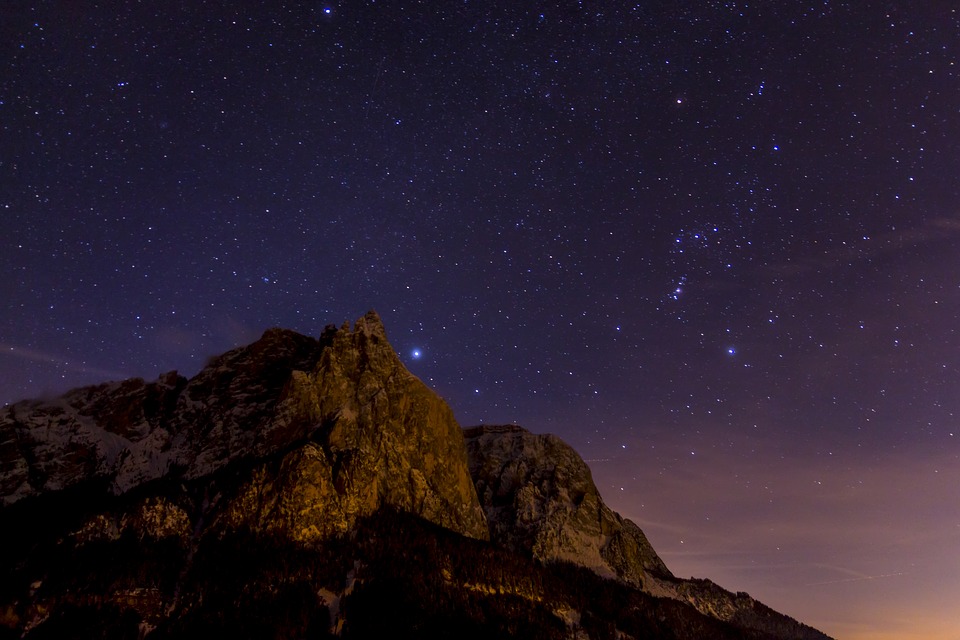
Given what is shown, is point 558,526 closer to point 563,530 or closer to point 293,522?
point 563,530

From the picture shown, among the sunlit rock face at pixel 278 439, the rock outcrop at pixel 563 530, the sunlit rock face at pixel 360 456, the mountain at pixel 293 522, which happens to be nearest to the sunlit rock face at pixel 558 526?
the rock outcrop at pixel 563 530

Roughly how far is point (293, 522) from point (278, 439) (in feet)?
97.2

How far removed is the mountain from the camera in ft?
340

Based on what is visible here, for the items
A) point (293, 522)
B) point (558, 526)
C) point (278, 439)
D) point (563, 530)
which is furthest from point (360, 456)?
point (563, 530)

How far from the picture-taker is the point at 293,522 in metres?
120

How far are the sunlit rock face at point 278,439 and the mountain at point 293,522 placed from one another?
47cm

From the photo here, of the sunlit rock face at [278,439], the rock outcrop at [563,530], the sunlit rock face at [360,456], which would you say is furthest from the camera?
the rock outcrop at [563,530]

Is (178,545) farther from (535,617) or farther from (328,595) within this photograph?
(535,617)

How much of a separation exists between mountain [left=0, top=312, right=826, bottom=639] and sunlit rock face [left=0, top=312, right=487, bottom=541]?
18.3 inches

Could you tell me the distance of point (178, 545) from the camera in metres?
116

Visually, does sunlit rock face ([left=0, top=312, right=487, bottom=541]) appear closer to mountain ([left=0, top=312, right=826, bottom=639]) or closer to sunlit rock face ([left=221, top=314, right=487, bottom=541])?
sunlit rock face ([left=221, top=314, right=487, bottom=541])

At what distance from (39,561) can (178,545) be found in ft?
69.6

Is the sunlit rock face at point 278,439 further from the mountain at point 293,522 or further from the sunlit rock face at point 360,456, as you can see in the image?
the mountain at point 293,522

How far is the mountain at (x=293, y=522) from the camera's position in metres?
104
